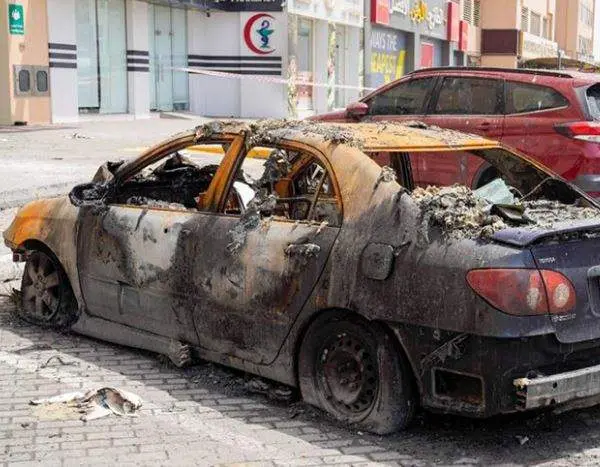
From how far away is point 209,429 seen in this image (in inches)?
190

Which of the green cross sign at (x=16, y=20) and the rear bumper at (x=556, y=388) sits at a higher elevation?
the green cross sign at (x=16, y=20)

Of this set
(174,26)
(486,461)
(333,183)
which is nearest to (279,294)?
(333,183)

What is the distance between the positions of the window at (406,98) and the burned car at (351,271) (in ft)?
15.5

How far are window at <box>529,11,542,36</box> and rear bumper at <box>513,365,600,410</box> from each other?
200 ft

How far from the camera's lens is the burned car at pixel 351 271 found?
4.33 meters

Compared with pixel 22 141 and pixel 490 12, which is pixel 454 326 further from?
pixel 490 12

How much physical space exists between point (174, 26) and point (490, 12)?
31.2 m

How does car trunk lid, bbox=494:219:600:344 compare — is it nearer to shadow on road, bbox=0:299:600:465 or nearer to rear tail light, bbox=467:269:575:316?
rear tail light, bbox=467:269:575:316

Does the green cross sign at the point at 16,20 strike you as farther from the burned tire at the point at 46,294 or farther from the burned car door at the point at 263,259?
the burned car door at the point at 263,259

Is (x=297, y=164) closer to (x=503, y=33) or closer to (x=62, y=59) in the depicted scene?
(x=62, y=59)

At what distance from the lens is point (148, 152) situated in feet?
20.2

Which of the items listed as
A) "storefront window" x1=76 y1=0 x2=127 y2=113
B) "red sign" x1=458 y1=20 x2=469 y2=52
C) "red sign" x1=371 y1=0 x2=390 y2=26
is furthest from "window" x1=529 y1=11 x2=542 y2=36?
"storefront window" x1=76 y1=0 x2=127 y2=113

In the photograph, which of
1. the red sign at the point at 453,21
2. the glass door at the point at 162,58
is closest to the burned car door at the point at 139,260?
the glass door at the point at 162,58

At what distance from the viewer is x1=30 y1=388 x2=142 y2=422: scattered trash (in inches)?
198
